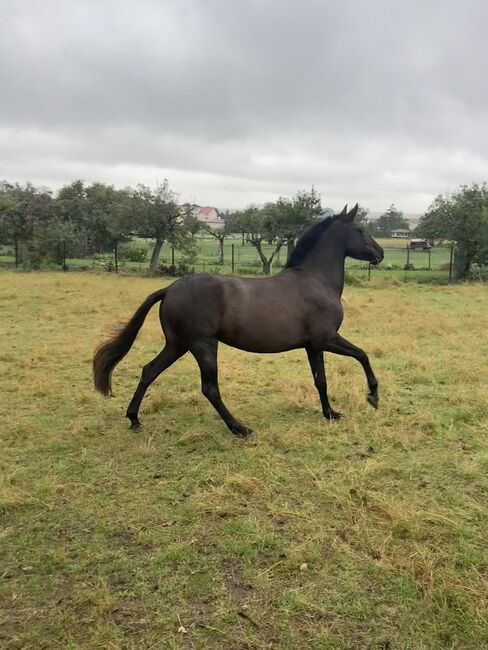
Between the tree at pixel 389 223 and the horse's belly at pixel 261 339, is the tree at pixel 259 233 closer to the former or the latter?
the horse's belly at pixel 261 339

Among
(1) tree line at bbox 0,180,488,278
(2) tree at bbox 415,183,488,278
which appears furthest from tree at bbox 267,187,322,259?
(2) tree at bbox 415,183,488,278

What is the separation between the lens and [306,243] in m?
5.51

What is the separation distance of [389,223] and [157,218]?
7718cm

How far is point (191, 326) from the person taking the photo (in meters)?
4.63

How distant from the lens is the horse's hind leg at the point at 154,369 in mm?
4820

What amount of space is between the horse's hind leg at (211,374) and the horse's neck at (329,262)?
4.89 feet

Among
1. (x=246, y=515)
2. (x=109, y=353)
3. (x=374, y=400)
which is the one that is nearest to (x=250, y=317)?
(x=109, y=353)

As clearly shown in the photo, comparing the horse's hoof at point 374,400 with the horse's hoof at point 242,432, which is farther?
the horse's hoof at point 374,400

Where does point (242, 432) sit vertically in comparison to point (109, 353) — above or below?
below

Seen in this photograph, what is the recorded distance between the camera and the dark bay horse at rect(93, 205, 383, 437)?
4.68 m

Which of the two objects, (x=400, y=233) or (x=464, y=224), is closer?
(x=464, y=224)

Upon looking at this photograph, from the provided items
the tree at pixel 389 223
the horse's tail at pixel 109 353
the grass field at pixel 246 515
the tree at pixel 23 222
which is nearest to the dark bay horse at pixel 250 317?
the horse's tail at pixel 109 353

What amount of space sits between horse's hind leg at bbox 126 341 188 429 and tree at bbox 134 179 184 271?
62.5 feet

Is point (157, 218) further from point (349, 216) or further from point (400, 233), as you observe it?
point (400, 233)
